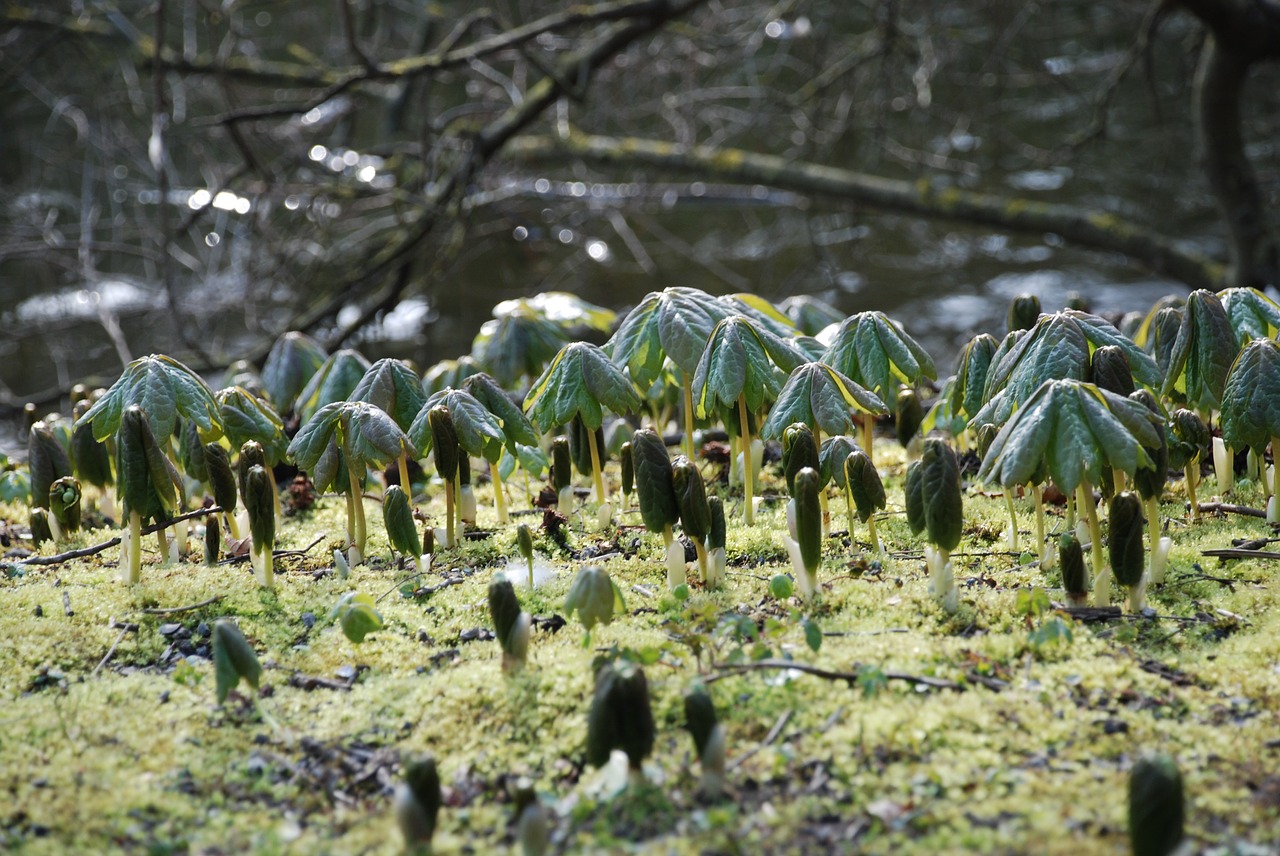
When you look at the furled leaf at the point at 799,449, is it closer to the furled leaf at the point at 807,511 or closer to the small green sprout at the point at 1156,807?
the furled leaf at the point at 807,511

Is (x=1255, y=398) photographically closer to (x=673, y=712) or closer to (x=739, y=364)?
(x=739, y=364)

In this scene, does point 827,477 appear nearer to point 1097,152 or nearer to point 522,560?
point 522,560

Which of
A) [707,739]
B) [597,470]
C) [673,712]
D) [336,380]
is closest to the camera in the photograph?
[707,739]

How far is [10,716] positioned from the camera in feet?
7.14

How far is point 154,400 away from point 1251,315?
118 inches

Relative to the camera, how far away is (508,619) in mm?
2215

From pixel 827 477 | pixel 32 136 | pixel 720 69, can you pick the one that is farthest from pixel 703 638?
pixel 32 136

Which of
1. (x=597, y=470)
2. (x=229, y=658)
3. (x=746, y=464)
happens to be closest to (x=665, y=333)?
(x=746, y=464)

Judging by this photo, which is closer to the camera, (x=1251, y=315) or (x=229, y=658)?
(x=229, y=658)

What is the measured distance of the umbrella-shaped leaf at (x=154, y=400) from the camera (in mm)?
2791

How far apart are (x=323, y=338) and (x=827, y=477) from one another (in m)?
5.12

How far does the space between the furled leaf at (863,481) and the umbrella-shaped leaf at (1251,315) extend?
107 centimetres

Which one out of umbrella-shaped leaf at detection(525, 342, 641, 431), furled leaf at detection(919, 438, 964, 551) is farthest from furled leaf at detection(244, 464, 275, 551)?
furled leaf at detection(919, 438, 964, 551)

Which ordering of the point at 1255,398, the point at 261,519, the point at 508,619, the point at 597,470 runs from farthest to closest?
the point at 597,470, the point at 261,519, the point at 1255,398, the point at 508,619
